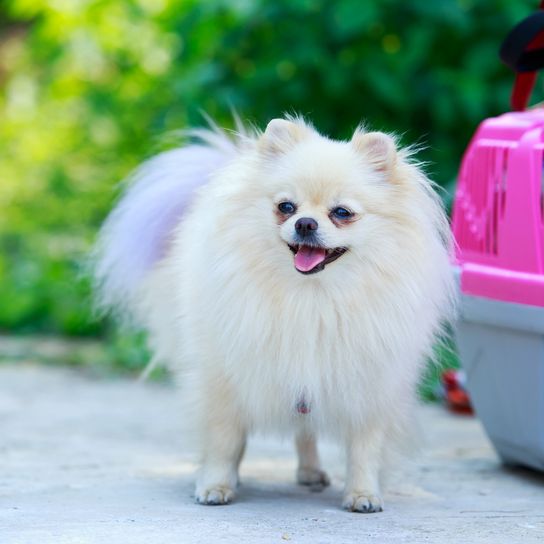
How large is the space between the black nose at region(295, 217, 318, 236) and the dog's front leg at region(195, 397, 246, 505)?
1.94ft

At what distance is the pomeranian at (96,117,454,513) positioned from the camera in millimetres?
2785

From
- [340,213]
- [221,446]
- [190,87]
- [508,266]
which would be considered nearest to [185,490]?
[221,446]

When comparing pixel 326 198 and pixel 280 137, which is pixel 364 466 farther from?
pixel 280 137

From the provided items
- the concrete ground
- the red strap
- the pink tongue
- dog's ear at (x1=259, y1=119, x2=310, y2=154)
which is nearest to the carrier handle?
the red strap

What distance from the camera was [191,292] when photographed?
3.08 m

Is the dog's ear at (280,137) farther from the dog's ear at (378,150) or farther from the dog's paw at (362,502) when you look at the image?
the dog's paw at (362,502)

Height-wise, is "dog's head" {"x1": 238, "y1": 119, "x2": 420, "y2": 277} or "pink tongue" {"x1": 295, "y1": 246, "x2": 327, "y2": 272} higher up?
"dog's head" {"x1": 238, "y1": 119, "x2": 420, "y2": 277}

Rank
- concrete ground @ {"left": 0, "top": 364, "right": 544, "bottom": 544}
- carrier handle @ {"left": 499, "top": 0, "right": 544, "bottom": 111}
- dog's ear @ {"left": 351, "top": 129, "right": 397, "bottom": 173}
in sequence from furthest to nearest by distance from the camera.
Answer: carrier handle @ {"left": 499, "top": 0, "right": 544, "bottom": 111}
dog's ear @ {"left": 351, "top": 129, "right": 397, "bottom": 173}
concrete ground @ {"left": 0, "top": 364, "right": 544, "bottom": 544}

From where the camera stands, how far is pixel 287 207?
279cm

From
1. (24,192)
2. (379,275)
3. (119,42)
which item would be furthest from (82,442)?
(24,192)

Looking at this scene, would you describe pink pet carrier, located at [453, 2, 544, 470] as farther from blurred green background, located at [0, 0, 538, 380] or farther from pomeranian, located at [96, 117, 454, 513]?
blurred green background, located at [0, 0, 538, 380]

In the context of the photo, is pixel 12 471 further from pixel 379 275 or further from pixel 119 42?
pixel 119 42

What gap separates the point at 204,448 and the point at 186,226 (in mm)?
678

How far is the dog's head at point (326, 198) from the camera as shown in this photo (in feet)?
8.95
